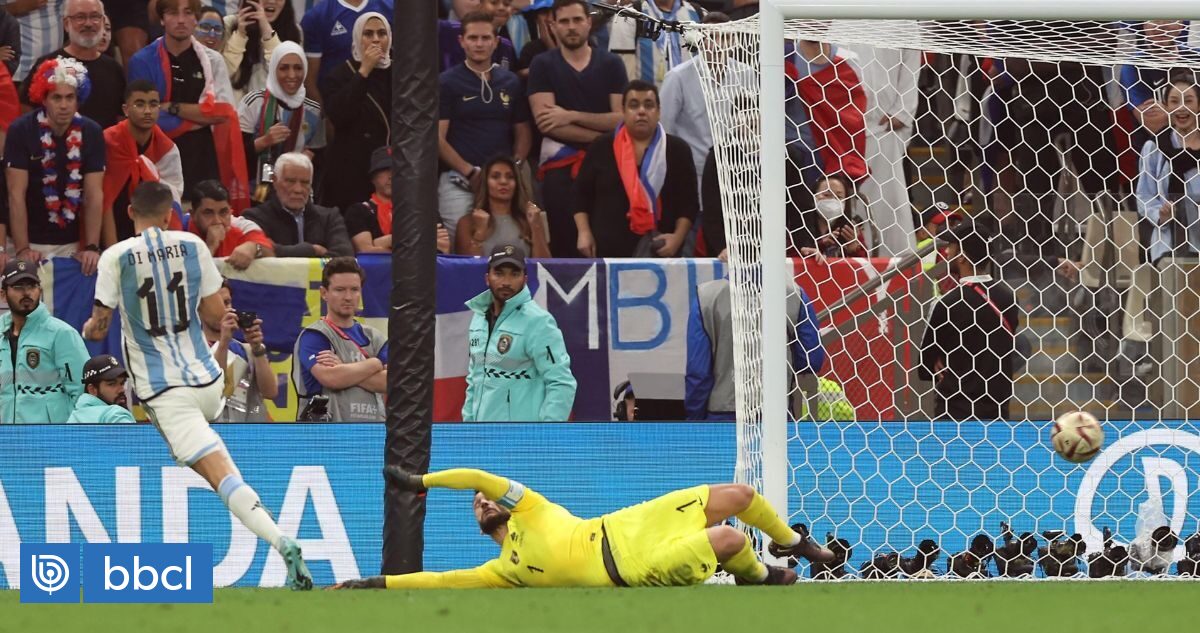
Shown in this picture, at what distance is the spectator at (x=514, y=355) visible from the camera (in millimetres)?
9117

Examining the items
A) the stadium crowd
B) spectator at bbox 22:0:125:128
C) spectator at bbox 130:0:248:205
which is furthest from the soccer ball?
spectator at bbox 22:0:125:128

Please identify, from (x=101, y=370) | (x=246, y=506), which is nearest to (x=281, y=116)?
(x=101, y=370)

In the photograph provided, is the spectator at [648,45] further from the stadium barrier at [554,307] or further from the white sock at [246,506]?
the white sock at [246,506]

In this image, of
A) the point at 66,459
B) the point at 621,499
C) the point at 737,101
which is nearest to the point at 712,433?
the point at 621,499

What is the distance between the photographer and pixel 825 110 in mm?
9984

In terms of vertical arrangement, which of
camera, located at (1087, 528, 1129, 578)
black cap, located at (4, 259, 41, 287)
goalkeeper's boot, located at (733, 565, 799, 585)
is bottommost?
camera, located at (1087, 528, 1129, 578)

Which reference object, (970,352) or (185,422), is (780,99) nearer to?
(970,352)

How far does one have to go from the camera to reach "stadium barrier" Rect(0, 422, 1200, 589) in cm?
893

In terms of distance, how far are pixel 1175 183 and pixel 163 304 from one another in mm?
5660

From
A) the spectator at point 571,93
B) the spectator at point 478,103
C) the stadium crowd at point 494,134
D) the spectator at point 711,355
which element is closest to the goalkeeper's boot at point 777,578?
the spectator at point 711,355

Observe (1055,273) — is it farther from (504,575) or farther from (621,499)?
(504,575)

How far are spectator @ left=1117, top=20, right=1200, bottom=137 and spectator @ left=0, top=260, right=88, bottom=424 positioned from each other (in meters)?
5.79

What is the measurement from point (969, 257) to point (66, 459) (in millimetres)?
4967

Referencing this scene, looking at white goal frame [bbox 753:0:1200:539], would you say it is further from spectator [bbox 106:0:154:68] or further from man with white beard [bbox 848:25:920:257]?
spectator [bbox 106:0:154:68]
